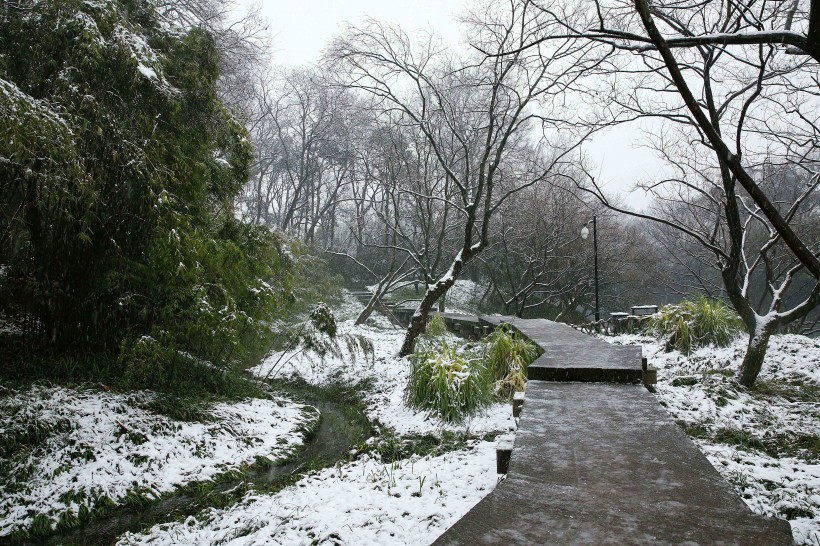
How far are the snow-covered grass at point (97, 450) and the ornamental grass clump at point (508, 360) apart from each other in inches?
109

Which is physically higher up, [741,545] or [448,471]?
[741,545]

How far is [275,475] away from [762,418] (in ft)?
17.0

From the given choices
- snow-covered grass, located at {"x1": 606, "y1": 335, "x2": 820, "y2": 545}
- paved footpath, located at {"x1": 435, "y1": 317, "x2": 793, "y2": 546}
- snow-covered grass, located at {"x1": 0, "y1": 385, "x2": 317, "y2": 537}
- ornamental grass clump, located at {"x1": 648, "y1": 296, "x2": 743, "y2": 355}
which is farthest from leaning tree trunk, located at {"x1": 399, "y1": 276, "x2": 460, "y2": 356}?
paved footpath, located at {"x1": 435, "y1": 317, "x2": 793, "y2": 546}

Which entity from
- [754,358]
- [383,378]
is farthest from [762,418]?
[383,378]

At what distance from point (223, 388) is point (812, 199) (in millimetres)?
20094

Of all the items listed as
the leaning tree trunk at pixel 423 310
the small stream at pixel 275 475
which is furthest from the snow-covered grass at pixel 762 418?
the leaning tree trunk at pixel 423 310

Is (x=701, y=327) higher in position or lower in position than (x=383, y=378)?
higher

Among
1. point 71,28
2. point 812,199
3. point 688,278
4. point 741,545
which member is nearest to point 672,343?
point 741,545

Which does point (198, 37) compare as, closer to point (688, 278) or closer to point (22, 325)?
point (22, 325)

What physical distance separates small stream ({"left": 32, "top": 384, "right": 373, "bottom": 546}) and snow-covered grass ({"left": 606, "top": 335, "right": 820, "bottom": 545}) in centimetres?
366

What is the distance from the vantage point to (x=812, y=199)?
671 inches

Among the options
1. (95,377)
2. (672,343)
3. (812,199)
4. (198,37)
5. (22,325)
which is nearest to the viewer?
(95,377)

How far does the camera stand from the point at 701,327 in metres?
8.18

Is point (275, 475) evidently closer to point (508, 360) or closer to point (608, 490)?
point (508, 360)
